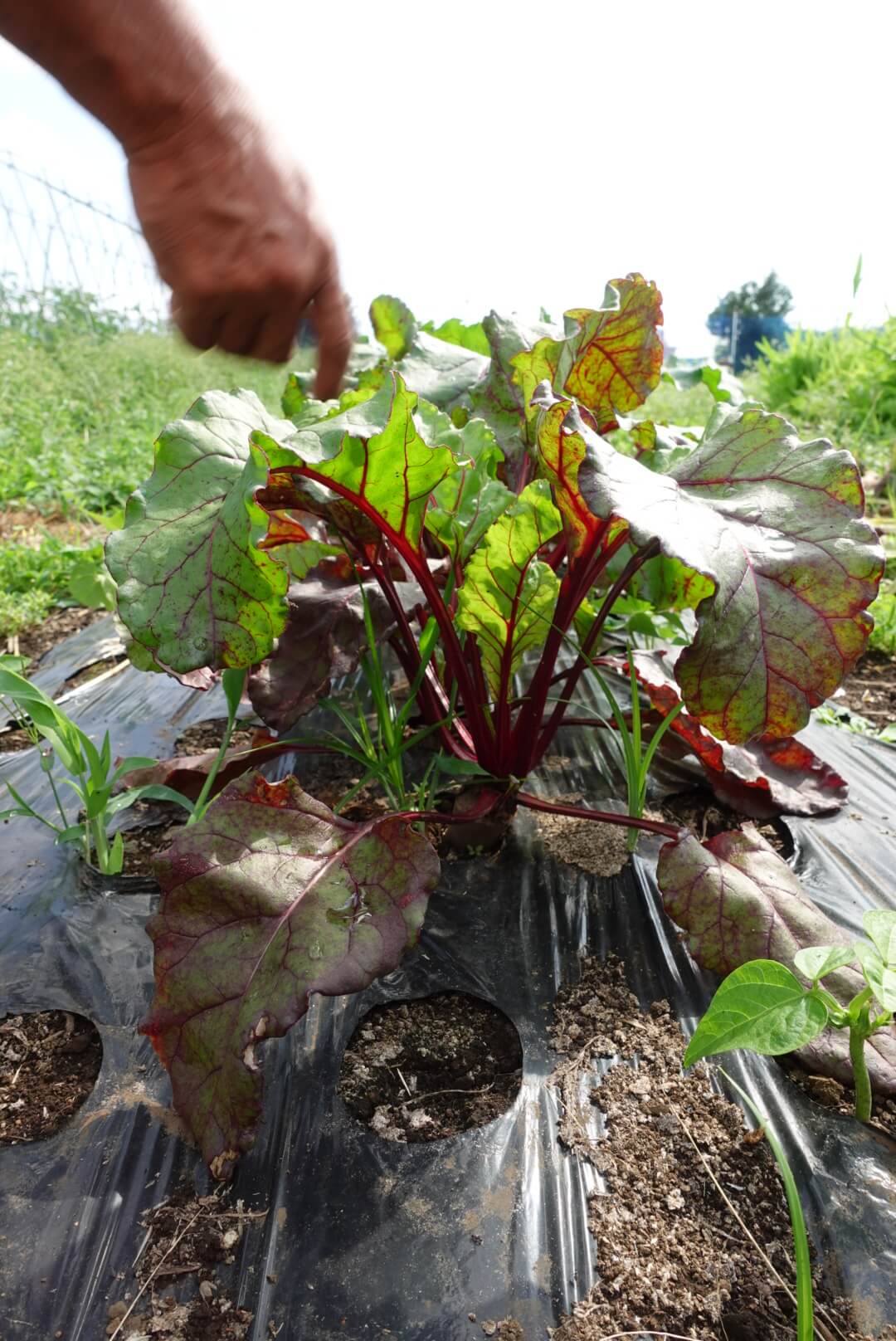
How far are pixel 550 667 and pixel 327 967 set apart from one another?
0.62 m

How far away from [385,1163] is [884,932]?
603mm

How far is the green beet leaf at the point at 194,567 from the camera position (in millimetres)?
873

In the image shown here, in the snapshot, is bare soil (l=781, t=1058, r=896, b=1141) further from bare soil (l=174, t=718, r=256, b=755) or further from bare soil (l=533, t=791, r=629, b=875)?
bare soil (l=174, t=718, r=256, b=755)

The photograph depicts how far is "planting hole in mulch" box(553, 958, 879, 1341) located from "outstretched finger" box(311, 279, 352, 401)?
38.2 inches

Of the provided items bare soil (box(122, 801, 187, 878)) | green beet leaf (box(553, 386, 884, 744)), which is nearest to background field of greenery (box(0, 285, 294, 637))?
green beet leaf (box(553, 386, 884, 744))

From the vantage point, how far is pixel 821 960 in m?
0.76

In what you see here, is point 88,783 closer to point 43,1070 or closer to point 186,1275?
point 43,1070

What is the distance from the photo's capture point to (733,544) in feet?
2.88

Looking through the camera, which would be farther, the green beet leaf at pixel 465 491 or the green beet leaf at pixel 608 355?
the green beet leaf at pixel 608 355

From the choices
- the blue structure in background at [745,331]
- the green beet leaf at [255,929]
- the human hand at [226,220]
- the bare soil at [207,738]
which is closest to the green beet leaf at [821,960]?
the green beet leaf at [255,929]

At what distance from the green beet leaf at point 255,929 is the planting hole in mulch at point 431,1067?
176mm

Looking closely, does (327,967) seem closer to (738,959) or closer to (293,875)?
(293,875)

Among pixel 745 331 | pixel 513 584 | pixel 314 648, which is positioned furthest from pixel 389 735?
pixel 745 331

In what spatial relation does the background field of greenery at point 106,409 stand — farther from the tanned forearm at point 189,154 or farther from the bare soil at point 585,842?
the bare soil at point 585,842
